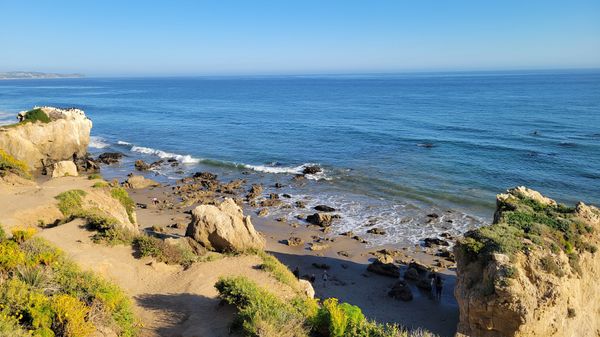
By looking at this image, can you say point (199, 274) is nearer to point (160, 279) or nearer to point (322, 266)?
point (160, 279)

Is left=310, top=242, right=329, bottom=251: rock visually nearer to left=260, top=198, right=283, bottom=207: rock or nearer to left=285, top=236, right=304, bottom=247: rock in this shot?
left=285, top=236, right=304, bottom=247: rock

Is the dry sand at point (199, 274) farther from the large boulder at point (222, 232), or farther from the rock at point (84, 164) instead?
the rock at point (84, 164)

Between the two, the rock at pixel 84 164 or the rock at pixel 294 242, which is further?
the rock at pixel 84 164

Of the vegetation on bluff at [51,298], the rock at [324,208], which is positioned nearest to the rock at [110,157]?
the rock at [324,208]

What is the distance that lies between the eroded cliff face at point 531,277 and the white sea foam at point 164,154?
39.4m

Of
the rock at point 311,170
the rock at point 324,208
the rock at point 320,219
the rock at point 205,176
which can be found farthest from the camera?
the rock at point 311,170

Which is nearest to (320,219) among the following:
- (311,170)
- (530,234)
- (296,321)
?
(311,170)

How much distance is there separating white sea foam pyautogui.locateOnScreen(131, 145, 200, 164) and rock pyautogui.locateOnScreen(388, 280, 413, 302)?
111 feet

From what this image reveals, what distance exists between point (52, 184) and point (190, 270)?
1631 cm

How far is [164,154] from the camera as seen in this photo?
54.7 meters

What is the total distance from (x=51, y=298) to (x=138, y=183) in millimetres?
31453

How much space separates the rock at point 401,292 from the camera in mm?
22953

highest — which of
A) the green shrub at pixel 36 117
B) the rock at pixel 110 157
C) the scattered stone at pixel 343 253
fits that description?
the green shrub at pixel 36 117

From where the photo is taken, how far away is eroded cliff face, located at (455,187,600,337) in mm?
15594
